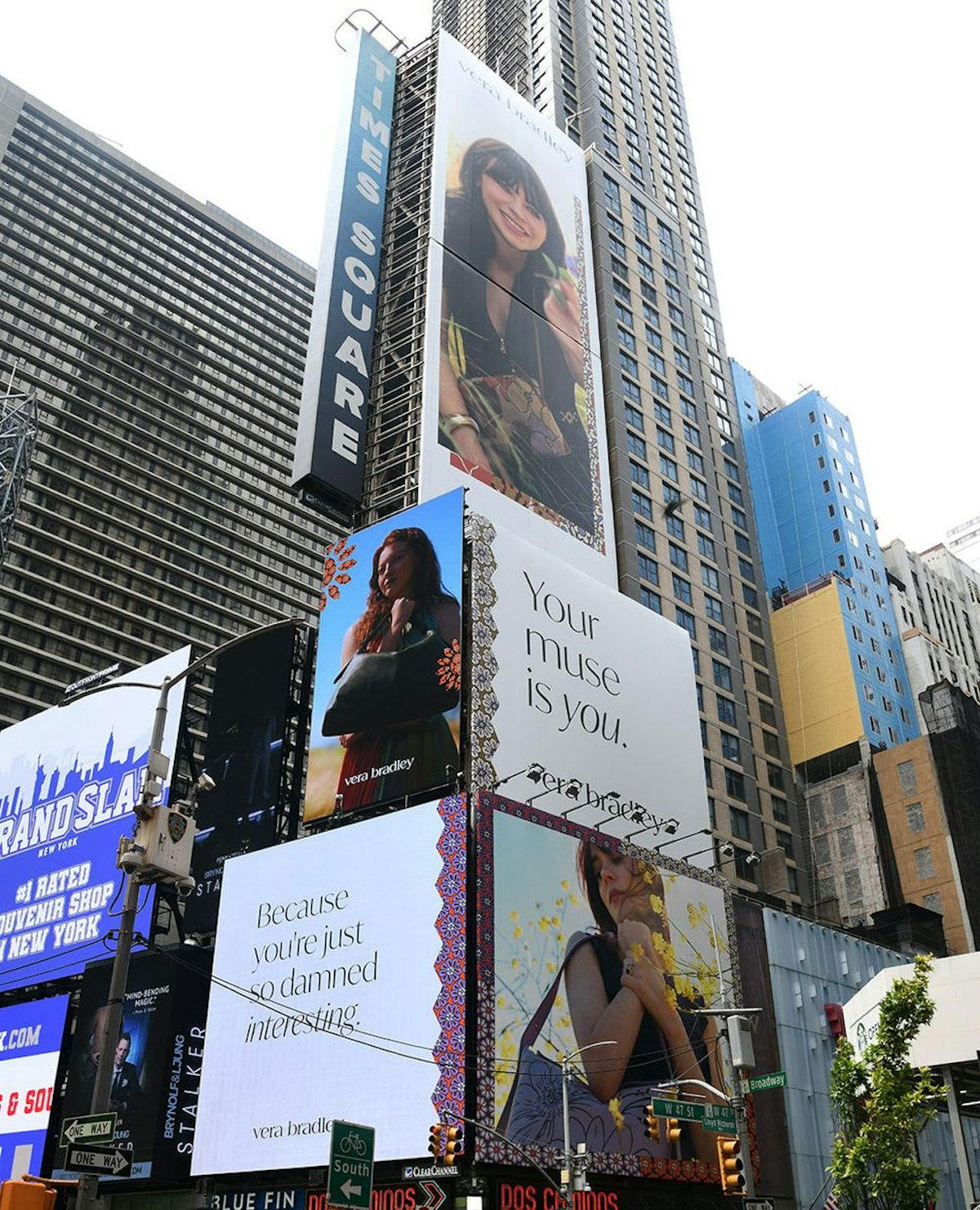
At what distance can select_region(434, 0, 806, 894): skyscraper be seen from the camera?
77.7 m

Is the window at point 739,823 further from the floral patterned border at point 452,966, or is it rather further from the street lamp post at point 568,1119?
the floral patterned border at point 452,966

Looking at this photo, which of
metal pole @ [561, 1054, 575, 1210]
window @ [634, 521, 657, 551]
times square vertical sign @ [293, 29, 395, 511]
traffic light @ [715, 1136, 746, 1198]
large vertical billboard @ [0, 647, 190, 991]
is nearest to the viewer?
traffic light @ [715, 1136, 746, 1198]

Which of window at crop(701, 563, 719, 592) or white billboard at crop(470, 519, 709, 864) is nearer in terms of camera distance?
white billboard at crop(470, 519, 709, 864)

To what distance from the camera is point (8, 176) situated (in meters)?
147

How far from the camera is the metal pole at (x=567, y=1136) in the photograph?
2962 centimetres

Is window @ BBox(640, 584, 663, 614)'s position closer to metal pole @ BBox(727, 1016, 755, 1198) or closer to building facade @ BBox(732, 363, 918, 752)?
building facade @ BBox(732, 363, 918, 752)

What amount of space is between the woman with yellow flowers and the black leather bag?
896 cm

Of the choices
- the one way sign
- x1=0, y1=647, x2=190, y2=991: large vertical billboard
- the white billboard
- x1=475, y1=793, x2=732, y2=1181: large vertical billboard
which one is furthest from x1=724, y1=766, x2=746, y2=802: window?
the one way sign

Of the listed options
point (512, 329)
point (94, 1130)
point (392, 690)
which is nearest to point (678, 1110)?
point (94, 1130)

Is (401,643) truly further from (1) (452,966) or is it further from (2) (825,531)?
(2) (825,531)

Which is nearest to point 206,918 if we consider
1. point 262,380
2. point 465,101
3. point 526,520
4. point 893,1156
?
point 526,520

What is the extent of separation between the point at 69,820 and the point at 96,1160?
54.8 metres

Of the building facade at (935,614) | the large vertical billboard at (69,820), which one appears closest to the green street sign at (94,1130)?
the large vertical billboard at (69,820)

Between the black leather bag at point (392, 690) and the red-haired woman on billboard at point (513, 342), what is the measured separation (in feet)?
52.4
